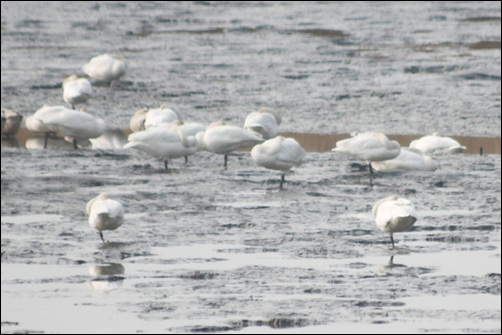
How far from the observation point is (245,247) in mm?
9523

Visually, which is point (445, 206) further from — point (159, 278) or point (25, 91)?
point (25, 91)

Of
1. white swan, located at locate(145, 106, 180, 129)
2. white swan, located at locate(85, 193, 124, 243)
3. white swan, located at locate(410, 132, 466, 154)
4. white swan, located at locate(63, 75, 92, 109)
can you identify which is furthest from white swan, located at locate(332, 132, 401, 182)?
white swan, located at locate(63, 75, 92, 109)

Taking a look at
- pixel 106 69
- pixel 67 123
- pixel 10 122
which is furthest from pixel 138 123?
pixel 106 69

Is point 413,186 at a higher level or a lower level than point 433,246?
higher

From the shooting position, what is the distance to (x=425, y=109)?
643 inches

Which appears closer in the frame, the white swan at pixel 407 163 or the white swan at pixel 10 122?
the white swan at pixel 407 163

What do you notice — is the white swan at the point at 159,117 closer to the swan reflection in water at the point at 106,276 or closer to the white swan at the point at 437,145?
the white swan at the point at 437,145

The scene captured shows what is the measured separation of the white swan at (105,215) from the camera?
9.52m

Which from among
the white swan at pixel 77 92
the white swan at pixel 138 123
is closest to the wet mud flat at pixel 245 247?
the white swan at pixel 138 123

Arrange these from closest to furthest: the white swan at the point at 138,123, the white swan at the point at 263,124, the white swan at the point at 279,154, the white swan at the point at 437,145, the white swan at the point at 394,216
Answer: the white swan at the point at 394,216
the white swan at the point at 279,154
the white swan at the point at 437,145
the white swan at the point at 263,124
the white swan at the point at 138,123

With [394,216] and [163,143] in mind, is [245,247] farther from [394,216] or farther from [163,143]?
[163,143]

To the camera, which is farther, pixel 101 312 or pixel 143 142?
pixel 143 142

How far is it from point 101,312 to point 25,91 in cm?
1075

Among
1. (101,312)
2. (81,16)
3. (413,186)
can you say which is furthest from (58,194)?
(81,16)
